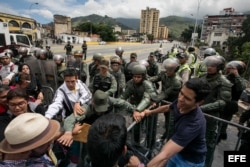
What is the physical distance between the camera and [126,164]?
64.6 inches

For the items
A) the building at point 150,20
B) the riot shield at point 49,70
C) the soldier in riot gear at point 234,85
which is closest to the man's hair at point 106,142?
the soldier in riot gear at point 234,85

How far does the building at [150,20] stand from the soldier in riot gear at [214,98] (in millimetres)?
176694

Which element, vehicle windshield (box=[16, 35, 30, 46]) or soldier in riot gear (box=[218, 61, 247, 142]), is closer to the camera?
soldier in riot gear (box=[218, 61, 247, 142])

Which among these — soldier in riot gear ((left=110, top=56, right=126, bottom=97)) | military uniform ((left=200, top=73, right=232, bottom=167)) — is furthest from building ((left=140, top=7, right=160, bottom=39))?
Answer: military uniform ((left=200, top=73, right=232, bottom=167))

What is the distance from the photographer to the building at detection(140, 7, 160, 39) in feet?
572

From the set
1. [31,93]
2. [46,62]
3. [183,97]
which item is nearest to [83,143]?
[183,97]

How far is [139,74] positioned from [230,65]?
2.18 metres

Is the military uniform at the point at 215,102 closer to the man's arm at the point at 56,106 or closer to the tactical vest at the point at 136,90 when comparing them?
the tactical vest at the point at 136,90

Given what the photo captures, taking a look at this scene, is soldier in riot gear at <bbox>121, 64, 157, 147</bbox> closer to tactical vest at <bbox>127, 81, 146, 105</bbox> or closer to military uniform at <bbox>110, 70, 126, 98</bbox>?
tactical vest at <bbox>127, 81, 146, 105</bbox>

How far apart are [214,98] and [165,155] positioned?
1.98 meters

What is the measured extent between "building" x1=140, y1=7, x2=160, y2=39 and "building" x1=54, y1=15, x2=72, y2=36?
8604 centimetres

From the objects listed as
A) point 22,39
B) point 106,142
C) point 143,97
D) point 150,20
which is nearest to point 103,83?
point 143,97

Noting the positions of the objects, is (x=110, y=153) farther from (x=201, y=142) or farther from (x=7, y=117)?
(x=7, y=117)

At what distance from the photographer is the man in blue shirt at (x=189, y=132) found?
189 centimetres
